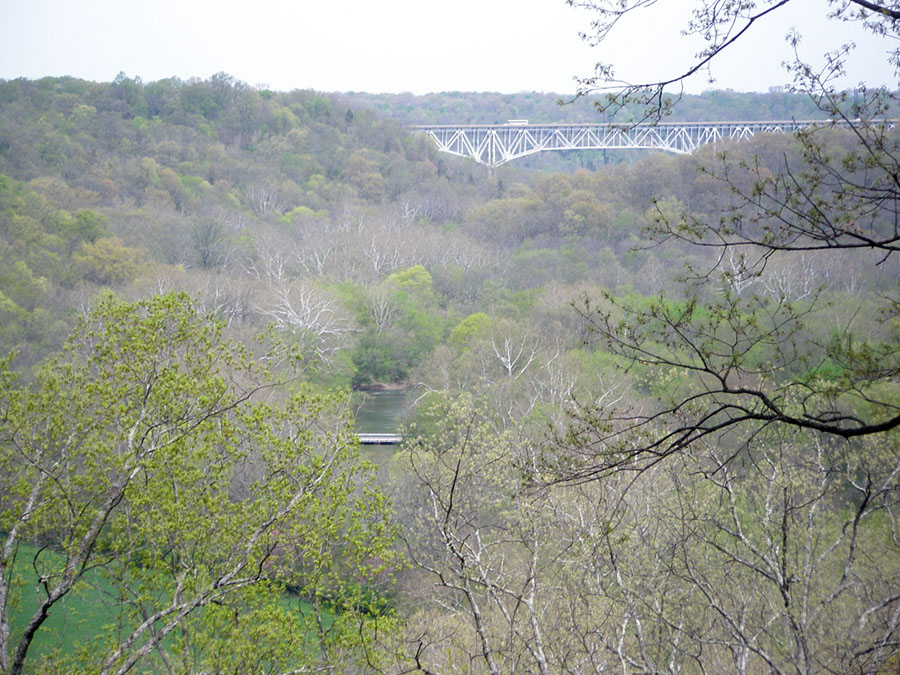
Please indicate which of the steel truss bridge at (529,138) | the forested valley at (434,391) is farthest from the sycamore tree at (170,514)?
the steel truss bridge at (529,138)

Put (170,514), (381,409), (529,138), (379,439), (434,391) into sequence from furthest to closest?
(529,138) → (381,409) → (379,439) → (434,391) → (170,514)

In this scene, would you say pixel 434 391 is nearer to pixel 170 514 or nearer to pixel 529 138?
pixel 170 514

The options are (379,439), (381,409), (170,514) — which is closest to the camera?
(170,514)

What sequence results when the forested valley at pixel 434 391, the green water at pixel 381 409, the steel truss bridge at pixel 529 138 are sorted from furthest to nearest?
the steel truss bridge at pixel 529 138 < the green water at pixel 381 409 < the forested valley at pixel 434 391

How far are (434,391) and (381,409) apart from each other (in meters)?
11.3

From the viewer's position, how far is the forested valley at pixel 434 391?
4945 millimetres

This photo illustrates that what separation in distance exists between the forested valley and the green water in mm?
937

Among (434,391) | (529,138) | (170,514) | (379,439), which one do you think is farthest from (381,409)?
(529,138)

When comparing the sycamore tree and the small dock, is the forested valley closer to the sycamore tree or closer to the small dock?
the sycamore tree

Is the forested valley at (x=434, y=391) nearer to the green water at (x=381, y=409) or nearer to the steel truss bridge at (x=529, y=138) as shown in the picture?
the green water at (x=381, y=409)

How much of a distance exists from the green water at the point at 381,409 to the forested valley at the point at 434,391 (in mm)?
937

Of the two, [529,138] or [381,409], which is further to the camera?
[529,138]

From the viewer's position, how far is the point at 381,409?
91.7 feet

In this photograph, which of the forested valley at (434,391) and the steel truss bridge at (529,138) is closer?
the forested valley at (434,391)
